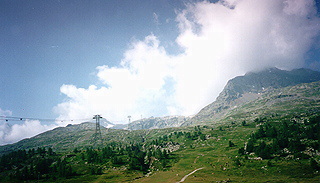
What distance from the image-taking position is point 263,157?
11431 centimetres

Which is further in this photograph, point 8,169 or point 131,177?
point 8,169

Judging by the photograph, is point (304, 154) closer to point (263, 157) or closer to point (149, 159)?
point (263, 157)

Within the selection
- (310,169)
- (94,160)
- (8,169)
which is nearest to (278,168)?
(310,169)

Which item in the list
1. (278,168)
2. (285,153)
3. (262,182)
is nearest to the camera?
(262,182)

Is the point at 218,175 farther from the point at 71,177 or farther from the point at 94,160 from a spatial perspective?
the point at 94,160

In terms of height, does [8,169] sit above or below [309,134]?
below

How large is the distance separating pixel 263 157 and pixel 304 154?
76.1ft

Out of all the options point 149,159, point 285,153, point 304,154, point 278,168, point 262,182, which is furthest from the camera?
point 149,159

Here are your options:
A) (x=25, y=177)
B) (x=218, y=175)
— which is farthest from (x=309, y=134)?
(x=25, y=177)

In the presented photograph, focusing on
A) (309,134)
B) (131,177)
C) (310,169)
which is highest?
(309,134)

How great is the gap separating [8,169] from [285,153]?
264230mm

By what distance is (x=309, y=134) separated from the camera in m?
132

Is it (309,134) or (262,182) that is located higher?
(309,134)

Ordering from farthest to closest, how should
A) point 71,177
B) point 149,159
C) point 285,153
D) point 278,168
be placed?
point 149,159 → point 71,177 → point 285,153 → point 278,168
